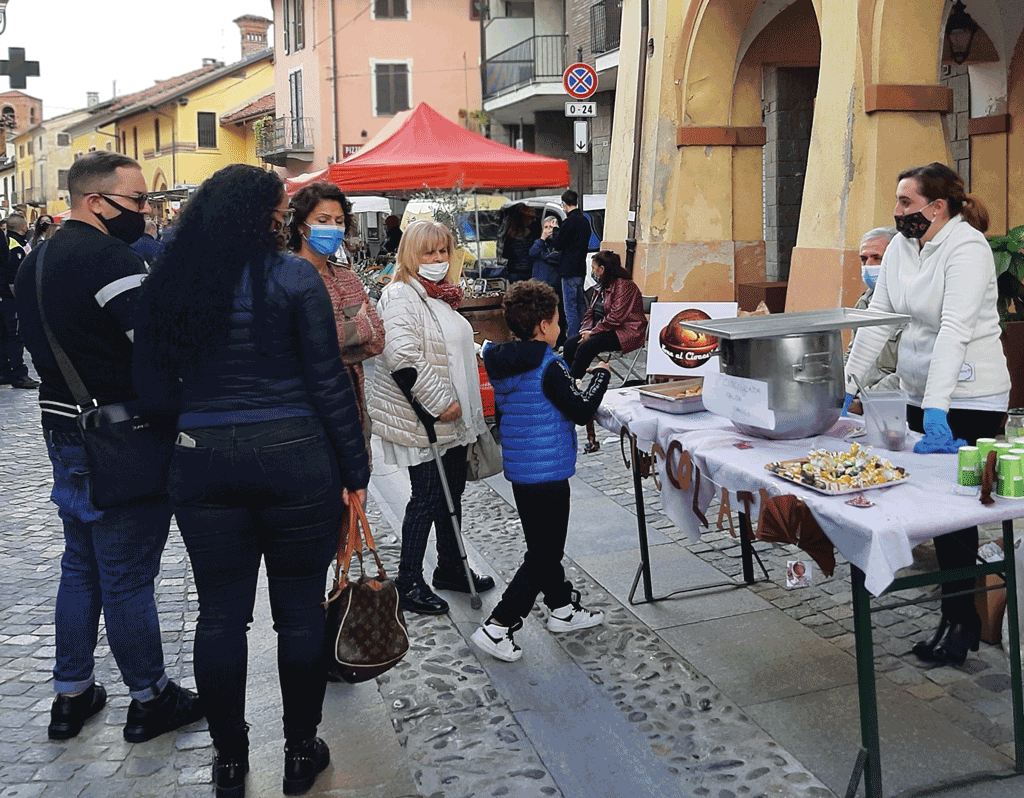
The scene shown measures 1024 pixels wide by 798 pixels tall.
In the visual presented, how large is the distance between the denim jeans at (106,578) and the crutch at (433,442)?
1.34m

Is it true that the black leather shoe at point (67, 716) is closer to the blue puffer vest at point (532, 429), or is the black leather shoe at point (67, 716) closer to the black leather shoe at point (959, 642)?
the blue puffer vest at point (532, 429)

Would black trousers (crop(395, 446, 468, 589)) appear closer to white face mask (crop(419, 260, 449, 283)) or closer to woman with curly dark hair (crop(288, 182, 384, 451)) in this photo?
woman with curly dark hair (crop(288, 182, 384, 451))

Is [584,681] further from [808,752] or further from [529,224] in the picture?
[529,224]

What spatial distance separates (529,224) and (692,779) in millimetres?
11647

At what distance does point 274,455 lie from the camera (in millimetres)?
3119

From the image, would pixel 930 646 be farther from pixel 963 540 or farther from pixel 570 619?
pixel 570 619

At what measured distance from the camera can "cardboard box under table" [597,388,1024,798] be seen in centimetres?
296

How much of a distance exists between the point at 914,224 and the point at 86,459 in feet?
9.88

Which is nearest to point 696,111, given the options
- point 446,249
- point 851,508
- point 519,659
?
point 446,249

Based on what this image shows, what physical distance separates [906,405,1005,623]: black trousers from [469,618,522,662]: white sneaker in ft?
5.46

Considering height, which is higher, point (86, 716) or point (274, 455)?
point (274, 455)

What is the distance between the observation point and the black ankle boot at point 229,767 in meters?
3.37

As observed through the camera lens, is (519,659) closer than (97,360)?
No

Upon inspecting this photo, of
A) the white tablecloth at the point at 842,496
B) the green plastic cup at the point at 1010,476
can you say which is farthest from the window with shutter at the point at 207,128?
the green plastic cup at the point at 1010,476
